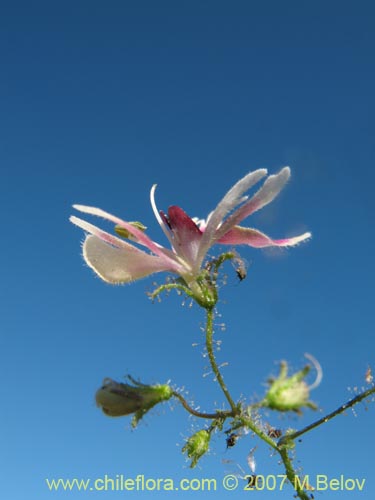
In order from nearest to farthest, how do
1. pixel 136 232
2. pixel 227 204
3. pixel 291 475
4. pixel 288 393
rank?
pixel 288 393
pixel 291 475
pixel 227 204
pixel 136 232

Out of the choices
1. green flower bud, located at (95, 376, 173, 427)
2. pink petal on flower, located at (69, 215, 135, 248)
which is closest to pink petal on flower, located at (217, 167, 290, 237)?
pink petal on flower, located at (69, 215, 135, 248)

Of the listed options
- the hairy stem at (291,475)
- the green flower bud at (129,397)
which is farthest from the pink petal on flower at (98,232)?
the hairy stem at (291,475)

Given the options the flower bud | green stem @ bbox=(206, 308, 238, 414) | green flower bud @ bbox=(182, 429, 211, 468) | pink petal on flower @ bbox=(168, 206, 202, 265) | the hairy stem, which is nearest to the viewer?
the flower bud

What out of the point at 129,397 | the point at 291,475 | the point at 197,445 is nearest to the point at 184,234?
the point at 129,397

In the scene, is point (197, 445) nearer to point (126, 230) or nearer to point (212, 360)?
point (212, 360)

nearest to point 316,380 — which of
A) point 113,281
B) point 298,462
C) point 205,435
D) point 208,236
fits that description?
point 298,462

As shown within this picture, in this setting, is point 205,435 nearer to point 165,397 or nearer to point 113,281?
point 165,397

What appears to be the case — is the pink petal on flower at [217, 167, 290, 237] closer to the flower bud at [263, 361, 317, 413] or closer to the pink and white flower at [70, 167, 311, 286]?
the pink and white flower at [70, 167, 311, 286]
